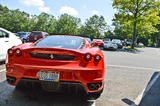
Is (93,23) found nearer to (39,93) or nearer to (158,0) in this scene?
(158,0)

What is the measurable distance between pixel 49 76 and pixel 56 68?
185mm

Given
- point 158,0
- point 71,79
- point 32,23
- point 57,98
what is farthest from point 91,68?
point 32,23

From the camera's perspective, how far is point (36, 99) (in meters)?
2.97

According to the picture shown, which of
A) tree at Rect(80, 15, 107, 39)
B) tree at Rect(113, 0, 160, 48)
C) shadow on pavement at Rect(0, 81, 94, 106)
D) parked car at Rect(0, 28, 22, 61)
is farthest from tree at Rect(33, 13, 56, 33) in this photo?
shadow on pavement at Rect(0, 81, 94, 106)

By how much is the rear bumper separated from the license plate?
54mm

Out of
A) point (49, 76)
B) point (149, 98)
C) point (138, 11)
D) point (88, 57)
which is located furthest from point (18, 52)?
point (138, 11)

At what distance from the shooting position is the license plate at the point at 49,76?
257cm

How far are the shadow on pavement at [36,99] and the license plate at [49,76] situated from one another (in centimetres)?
55

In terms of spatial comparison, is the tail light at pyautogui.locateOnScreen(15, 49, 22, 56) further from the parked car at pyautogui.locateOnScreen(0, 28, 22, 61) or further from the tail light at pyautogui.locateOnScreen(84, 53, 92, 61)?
the parked car at pyautogui.locateOnScreen(0, 28, 22, 61)

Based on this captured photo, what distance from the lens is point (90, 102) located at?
Answer: 119 inches

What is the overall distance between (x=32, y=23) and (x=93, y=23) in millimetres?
30326

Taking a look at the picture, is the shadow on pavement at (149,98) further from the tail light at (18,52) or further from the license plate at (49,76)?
the tail light at (18,52)

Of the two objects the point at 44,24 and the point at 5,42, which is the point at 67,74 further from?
the point at 44,24

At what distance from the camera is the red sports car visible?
2.58 m
